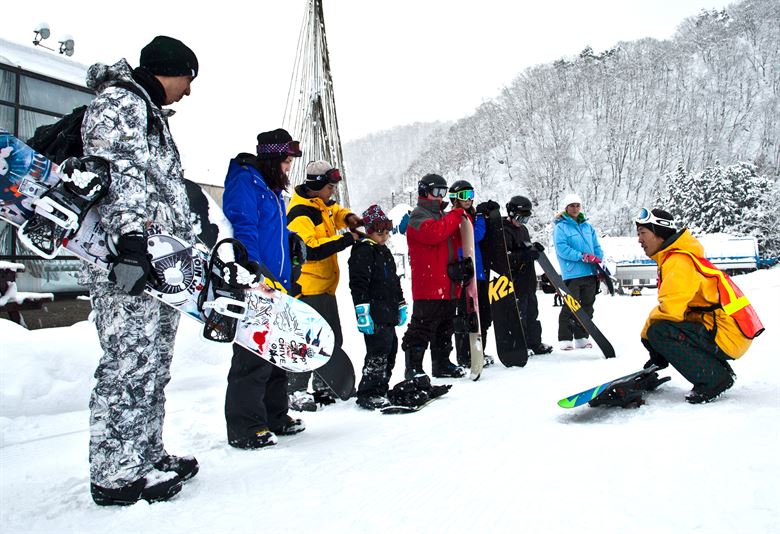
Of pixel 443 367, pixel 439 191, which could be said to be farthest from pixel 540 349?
pixel 439 191

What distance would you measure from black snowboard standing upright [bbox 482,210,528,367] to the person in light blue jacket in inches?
39.4

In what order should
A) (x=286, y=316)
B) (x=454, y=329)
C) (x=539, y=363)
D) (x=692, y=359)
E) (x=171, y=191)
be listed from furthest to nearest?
(x=539, y=363), (x=454, y=329), (x=692, y=359), (x=286, y=316), (x=171, y=191)

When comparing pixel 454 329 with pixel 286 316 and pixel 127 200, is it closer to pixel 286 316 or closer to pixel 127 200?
pixel 286 316

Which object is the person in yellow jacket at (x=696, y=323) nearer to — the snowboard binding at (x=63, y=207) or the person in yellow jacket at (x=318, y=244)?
the person in yellow jacket at (x=318, y=244)

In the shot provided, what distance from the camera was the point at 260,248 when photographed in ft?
10.6

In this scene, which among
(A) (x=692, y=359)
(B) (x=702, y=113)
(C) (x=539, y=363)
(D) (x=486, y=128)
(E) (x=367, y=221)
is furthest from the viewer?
(D) (x=486, y=128)

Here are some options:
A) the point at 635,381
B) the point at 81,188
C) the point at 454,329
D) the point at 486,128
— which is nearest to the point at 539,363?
the point at 454,329

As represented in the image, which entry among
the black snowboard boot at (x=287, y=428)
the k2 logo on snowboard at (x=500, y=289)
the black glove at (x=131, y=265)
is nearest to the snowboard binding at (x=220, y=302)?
the black glove at (x=131, y=265)

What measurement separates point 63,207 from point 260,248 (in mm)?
1205

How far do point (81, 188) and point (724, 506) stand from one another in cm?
252

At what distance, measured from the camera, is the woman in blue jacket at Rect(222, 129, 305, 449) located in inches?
118

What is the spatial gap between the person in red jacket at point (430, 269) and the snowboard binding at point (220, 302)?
2.43 meters

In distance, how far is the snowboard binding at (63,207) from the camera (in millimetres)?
2080

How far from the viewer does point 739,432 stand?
267 centimetres
